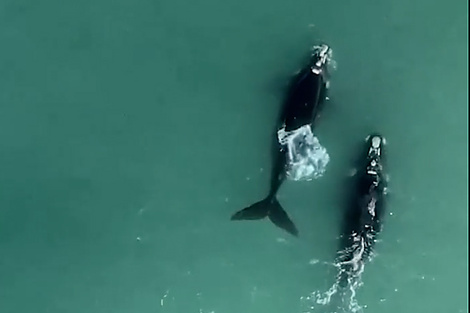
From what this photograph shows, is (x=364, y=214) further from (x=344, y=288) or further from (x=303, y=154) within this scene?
(x=303, y=154)

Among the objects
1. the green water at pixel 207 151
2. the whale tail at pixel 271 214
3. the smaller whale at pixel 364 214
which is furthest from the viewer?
the whale tail at pixel 271 214

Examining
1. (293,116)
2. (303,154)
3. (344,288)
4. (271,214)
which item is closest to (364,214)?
(344,288)

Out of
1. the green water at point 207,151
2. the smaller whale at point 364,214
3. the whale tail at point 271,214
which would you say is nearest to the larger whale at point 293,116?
the whale tail at point 271,214

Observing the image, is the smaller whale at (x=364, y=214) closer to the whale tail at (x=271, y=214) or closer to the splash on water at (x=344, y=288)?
the splash on water at (x=344, y=288)

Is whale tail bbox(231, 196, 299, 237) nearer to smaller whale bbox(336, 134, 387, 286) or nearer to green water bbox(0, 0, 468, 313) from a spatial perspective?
green water bbox(0, 0, 468, 313)

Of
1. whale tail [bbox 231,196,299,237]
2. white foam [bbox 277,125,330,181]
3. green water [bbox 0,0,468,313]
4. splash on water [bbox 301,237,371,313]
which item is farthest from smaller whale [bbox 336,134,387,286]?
whale tail [bbox 231,196,299,237]

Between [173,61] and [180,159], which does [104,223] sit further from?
[173,61]

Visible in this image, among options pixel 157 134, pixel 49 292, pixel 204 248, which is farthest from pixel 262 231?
pixel 49 292
